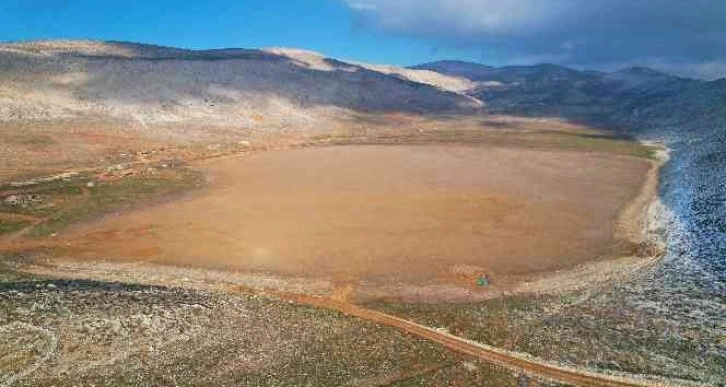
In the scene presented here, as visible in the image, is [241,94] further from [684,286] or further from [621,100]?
[621,100]

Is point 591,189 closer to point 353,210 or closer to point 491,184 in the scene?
point 491,184

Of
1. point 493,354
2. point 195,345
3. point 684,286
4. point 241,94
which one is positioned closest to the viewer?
point 195,345

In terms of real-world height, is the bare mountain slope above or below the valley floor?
above

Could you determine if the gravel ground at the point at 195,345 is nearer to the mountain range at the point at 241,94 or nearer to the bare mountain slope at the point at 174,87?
the mountain range at the point at 241,94

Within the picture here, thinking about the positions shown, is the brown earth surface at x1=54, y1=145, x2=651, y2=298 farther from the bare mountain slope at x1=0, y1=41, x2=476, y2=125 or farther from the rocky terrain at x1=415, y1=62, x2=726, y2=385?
the bare mountain slope at x1=0, y1=41, x2=476, y2=125

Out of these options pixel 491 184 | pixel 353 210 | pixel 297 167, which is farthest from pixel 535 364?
pixel 297 167

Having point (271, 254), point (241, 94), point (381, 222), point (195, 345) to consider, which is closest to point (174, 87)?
point (241, 94)

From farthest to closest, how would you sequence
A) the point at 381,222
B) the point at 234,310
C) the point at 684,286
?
1. the point at 381,222
2. the point at 684,286
3. the point at 234,310

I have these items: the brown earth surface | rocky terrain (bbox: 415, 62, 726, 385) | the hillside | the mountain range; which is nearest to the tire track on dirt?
rocky terrain (bbox: 415, 62, 726, 385)
